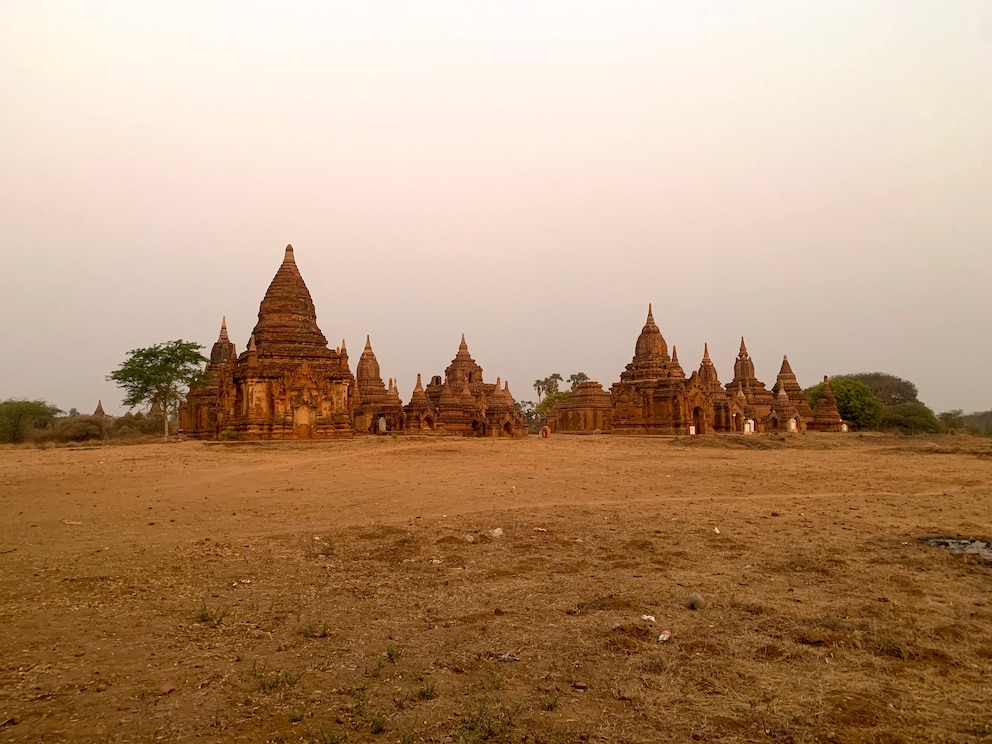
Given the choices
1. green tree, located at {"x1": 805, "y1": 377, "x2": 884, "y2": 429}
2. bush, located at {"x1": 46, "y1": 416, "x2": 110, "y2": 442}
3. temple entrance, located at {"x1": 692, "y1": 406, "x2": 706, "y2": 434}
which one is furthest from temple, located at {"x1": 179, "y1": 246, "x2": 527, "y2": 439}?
green tree, located at {"x1": 805, "y1": 377, "x2": 884, "y2": 429}

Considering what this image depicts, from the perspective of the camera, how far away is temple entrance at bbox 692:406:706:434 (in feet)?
126

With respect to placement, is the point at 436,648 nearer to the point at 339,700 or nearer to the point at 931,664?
the point at 339,700

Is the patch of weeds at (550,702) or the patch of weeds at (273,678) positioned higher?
the patch of weeds at (273,678)

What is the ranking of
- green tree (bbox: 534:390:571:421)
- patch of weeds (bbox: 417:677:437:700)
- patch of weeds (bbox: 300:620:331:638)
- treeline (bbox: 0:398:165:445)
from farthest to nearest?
green tree (bbox: 534:390:571:421), treeline (bbox: 0:398:165:445), patch of weeds (bbox: 300:620:331:638), patch of weeds (bbox: 417:677:437:700)

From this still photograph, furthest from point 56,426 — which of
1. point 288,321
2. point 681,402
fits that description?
point 681,402

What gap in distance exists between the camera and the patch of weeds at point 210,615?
5.19 metres

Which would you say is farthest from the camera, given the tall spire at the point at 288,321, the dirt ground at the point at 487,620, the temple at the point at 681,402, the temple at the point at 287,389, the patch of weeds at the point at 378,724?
the temple at the point at 681,402

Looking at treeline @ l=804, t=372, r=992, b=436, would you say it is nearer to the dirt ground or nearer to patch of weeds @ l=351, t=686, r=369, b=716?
the dirt ground

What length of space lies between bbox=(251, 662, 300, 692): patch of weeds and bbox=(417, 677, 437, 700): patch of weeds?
2.67ft

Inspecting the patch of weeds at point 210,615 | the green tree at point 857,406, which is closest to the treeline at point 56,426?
the patch of weeds at point 210,615

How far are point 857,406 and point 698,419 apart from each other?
828 inches

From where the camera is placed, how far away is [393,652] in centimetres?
461

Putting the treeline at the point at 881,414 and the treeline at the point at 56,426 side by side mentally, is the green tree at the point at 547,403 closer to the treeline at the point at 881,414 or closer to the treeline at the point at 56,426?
the treeline at the point at 881,414

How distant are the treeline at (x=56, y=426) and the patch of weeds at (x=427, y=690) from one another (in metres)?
32.8
